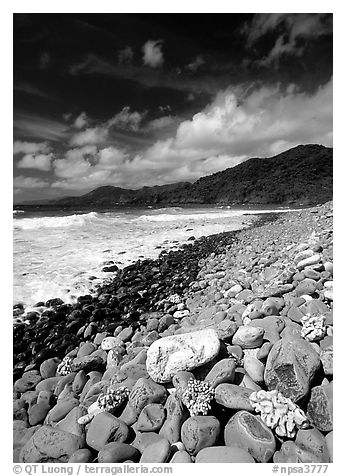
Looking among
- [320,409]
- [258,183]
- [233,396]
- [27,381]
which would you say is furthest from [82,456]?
[258,183]

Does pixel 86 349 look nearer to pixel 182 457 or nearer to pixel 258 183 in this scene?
pixel 182 457

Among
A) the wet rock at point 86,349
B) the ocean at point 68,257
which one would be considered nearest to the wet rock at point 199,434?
the wet rock at point 86,349

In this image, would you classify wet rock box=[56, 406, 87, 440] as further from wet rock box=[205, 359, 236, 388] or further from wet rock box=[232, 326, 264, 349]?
wet rock box=[232, 326, 264, 349]

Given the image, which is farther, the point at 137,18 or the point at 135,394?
the point at 137,18

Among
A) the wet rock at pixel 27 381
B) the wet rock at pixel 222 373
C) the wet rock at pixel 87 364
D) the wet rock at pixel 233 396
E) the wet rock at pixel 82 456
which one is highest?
the wet rock at pixel 222 373

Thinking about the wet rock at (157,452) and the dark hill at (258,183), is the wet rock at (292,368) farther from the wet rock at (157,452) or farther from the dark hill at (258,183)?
the dark hill at (258,183)
